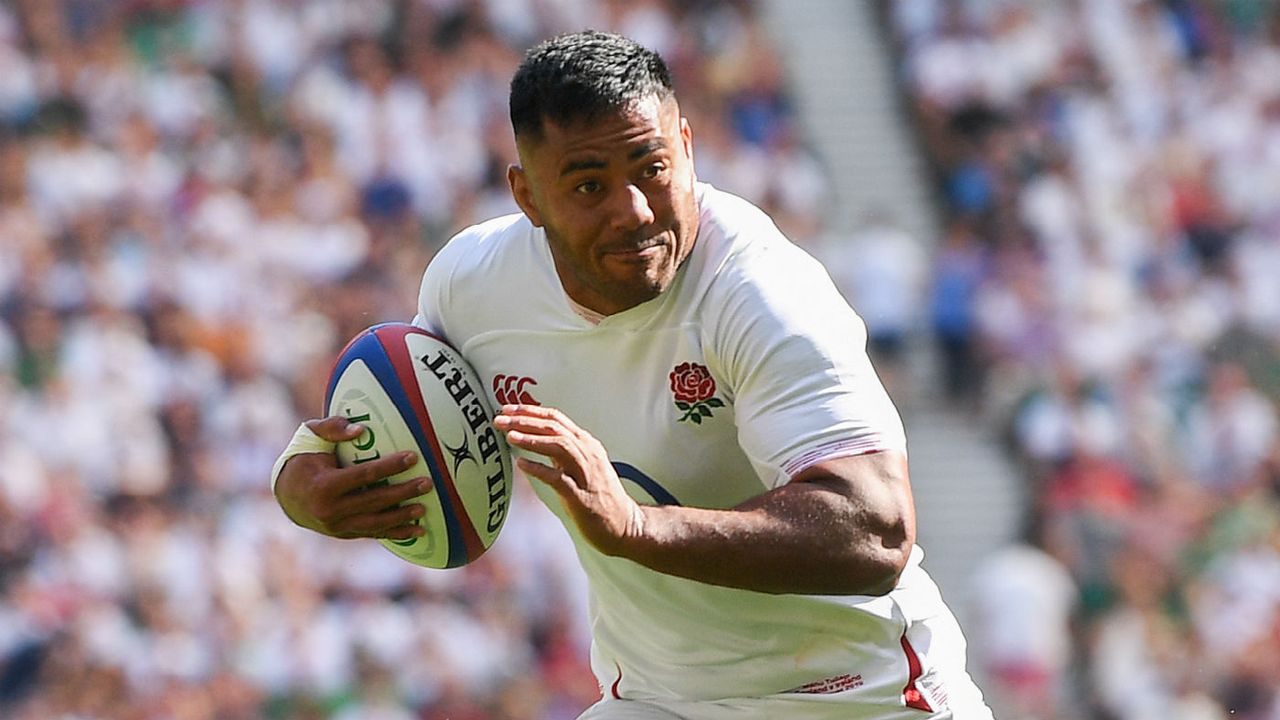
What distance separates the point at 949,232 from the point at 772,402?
987 centimetres

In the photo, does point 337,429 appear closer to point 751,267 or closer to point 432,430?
point 432,430

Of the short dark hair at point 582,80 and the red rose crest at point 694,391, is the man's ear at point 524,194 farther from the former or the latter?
the red rose crest at point 694,391

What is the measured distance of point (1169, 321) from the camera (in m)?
12.6

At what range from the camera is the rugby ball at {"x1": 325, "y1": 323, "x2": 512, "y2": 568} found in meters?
4.24

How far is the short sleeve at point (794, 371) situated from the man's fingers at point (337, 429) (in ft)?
2.86

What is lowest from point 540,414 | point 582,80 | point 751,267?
point 540,414

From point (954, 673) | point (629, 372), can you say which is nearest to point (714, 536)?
point (629, 372)

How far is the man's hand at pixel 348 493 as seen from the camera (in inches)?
159

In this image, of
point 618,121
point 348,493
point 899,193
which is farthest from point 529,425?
point 899,193

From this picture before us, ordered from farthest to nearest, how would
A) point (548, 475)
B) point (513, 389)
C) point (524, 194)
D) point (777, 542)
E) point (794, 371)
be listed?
point (513, 389), point (524, 194), point (794, 371), point (777, 542), point (548, 475)

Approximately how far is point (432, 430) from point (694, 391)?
657 mm

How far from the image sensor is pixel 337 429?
419cm

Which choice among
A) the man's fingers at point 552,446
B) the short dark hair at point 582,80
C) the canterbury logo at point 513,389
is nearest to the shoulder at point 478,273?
the canterbury logo at point 513,389

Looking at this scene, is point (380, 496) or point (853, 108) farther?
point (853, 108)
